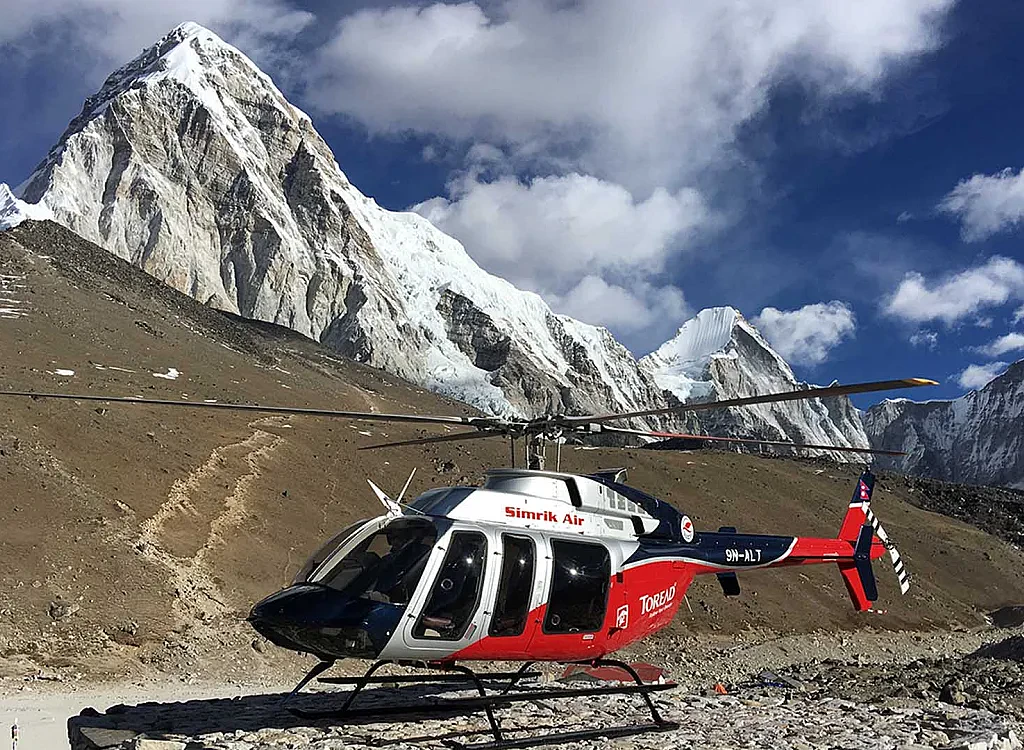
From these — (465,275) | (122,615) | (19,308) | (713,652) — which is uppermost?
(465,275)

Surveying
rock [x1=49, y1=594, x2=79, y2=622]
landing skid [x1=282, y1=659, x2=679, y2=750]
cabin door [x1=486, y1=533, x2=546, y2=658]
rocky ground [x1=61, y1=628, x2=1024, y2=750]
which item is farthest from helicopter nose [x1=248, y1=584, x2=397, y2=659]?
rock [x1=49, y1=594, x2=79, y2=622]

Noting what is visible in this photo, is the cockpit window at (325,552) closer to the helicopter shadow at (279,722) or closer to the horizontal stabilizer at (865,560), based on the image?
the helicopter shadow at (279,722)

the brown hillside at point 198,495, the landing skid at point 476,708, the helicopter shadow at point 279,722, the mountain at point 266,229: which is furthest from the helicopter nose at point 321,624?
the mountain at point 266,229

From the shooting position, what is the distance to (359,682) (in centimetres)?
977

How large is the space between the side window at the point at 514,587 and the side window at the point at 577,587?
339 millimetres

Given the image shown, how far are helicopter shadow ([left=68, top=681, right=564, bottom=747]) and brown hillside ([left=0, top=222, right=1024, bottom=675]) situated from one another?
9791 millimetres

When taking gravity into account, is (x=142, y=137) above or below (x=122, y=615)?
above

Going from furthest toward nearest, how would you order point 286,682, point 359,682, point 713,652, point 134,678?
point 713,652 < point 286,682 < point 134,678 < point 359,682

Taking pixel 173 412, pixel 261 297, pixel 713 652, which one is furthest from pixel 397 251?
pixel 713 652

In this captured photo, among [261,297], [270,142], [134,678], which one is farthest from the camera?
[270,142]

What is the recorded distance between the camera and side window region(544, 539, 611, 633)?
392 inches

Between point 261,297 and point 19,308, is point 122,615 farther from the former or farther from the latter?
point 261,297

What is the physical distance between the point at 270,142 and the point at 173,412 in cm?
9480

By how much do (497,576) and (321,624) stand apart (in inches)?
78.6
